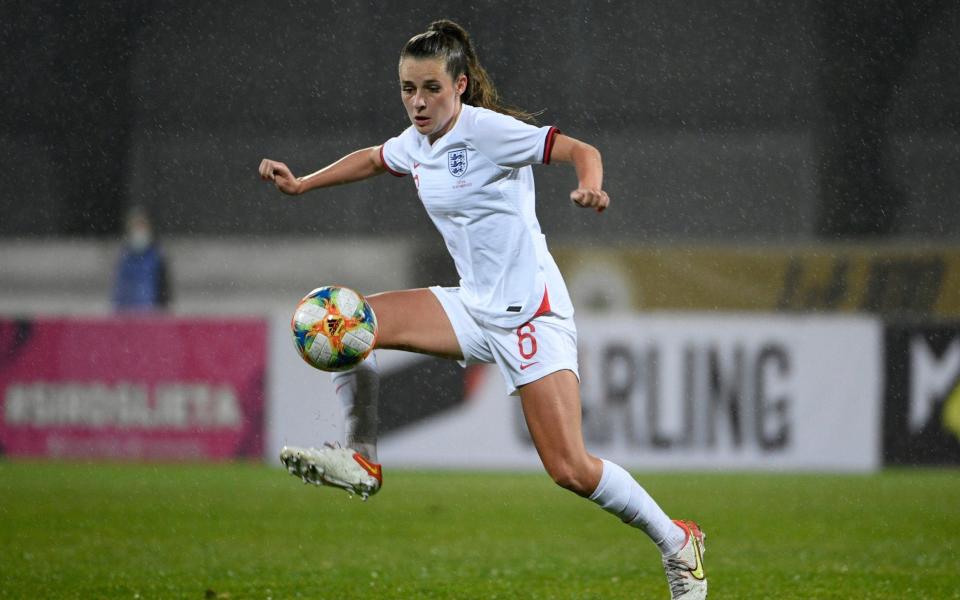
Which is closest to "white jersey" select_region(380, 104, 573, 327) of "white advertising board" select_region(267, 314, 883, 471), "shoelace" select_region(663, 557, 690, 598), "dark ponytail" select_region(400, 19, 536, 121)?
"dark ponytail" select_region(400, 19, 536, 121)

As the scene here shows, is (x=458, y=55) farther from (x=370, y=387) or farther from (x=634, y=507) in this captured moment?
(x=634, y=507)

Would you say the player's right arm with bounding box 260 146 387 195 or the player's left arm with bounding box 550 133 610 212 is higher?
the player's right arm with bounding box 260 146 387 195

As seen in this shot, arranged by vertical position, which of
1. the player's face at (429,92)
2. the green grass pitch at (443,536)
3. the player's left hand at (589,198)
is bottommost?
the green grass pitch at (443,536)

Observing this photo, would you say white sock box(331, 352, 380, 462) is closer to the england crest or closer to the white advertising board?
the england crest

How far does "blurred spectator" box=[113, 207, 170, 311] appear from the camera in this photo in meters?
12.8

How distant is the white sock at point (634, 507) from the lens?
4453 mm

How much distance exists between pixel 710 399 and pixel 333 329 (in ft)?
20.0

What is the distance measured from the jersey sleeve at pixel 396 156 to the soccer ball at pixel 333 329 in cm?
56

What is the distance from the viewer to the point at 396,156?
4828 millimetres

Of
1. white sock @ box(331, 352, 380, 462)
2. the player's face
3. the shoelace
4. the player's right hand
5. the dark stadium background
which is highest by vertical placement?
the dark stadium background

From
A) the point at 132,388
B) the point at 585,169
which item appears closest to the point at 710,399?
the point at 132,388

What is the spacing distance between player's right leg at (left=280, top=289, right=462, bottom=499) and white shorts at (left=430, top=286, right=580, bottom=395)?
5 centimetres

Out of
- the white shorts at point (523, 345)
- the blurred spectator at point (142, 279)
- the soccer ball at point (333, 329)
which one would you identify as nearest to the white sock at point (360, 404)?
the soccer ball at point (333, 329)

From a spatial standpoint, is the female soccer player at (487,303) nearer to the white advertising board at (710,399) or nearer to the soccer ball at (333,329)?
the soccer ball at (333,329)
